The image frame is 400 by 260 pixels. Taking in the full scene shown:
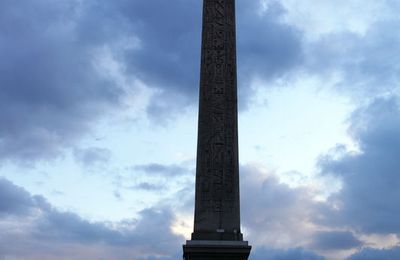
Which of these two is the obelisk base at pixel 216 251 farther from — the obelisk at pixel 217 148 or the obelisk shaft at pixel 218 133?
the obelisk shaft at pixel 218 133

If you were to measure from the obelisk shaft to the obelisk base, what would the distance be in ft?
1.07

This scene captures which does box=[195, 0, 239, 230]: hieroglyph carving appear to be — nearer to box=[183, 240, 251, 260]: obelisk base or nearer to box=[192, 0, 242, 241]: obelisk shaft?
box=[192, 0, 242, 241]: obelisk shaft

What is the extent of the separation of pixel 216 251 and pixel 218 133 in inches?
115

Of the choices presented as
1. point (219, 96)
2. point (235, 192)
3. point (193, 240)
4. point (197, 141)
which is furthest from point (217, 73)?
point (193, 240)

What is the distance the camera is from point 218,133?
673 inches

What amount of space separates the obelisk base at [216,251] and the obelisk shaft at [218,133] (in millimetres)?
326

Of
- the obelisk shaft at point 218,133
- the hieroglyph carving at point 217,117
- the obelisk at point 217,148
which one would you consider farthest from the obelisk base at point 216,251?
the hieroglyph carving at point 217,117

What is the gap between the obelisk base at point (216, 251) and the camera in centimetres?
1577

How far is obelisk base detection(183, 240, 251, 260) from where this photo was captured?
15773mm

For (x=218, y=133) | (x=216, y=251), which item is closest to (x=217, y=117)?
(x=218, y=133)

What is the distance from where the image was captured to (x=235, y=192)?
1658 centimetres

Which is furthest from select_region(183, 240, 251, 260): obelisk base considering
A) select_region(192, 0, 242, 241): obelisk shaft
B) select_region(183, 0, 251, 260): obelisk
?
select_region(192, 0, 242, 241): obelisk shaft

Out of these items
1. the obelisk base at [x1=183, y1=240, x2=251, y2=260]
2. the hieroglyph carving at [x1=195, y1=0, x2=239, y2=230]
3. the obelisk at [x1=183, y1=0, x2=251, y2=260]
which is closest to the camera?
the obelisk base at [x1=183, y1=240, x2=251, y2=260]

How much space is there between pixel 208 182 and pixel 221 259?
185 cm
